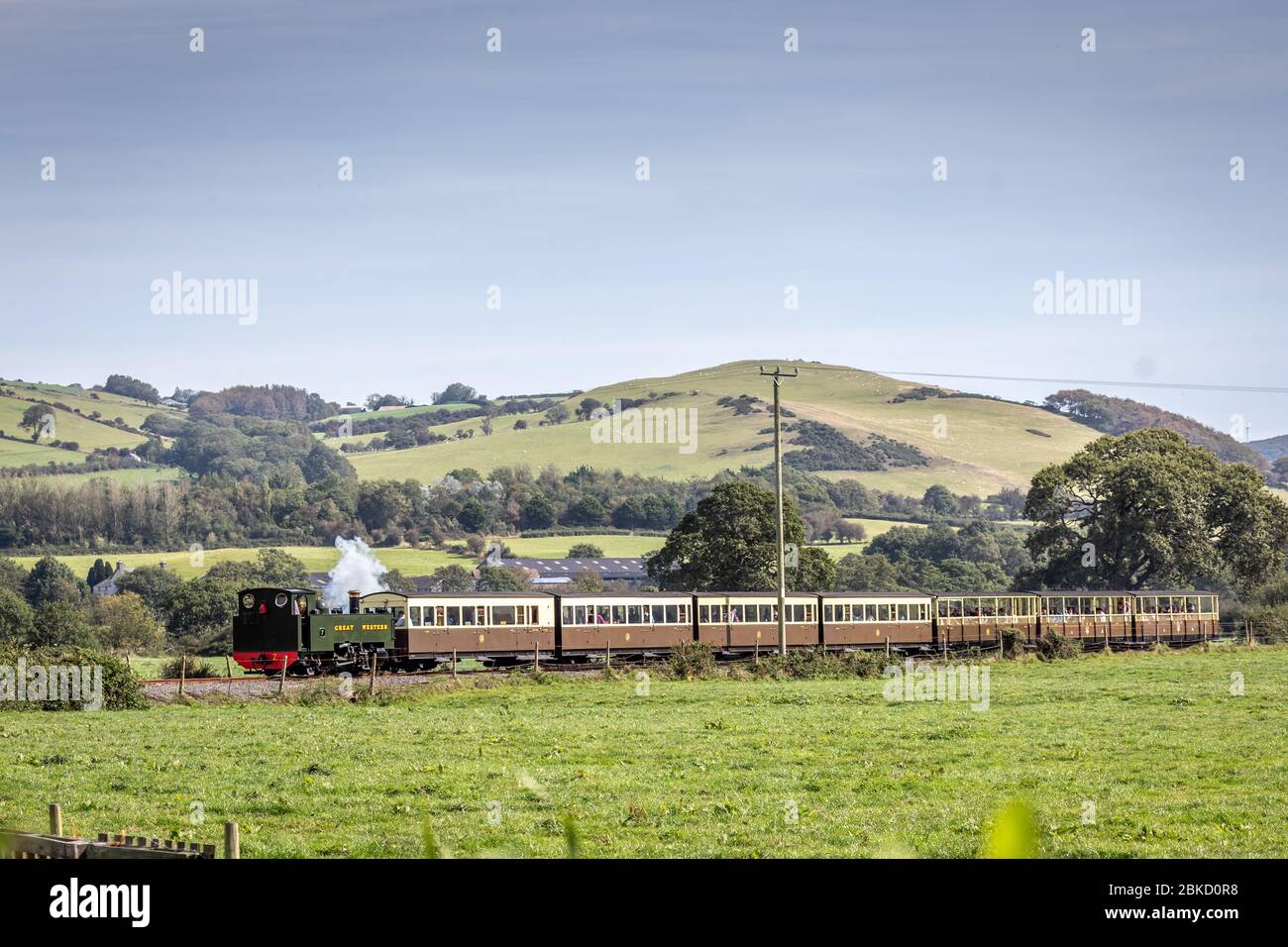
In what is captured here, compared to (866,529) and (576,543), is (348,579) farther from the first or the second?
(866,529)

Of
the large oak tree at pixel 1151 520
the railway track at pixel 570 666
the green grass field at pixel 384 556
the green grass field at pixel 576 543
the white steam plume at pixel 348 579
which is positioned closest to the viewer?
the railway track at pixel 570 666

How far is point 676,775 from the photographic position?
20094 mm

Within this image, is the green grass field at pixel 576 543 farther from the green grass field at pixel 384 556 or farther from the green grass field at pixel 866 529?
the green grass field at pixel 866 529

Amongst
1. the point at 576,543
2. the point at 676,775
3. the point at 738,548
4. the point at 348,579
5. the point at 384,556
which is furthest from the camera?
the point at 576,543

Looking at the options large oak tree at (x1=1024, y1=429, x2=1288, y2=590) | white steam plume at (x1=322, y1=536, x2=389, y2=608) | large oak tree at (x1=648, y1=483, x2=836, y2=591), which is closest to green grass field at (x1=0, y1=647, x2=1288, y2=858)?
white steam plume at (x1=322, y1=536, x2=389, y2=608)

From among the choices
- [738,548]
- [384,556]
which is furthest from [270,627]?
[384,556]

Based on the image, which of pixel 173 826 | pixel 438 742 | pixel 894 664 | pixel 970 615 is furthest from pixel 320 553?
pixel 173 826

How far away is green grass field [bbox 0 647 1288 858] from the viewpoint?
580 inches

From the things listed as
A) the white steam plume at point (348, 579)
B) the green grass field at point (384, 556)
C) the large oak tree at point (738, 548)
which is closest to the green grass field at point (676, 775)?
the white steam plume at point (348, 579)

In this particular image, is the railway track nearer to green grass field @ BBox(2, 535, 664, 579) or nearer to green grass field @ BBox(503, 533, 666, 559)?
green grass field @ BBox(2, 535, 664, 579)

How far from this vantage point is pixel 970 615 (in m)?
63.2

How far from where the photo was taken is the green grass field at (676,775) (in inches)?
580
